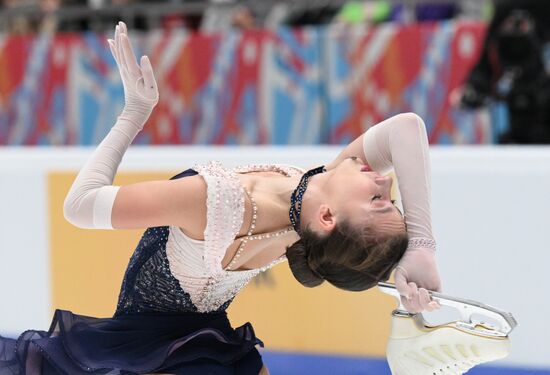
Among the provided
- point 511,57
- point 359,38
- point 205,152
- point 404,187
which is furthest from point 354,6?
point 404,187

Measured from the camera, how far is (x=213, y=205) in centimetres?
217

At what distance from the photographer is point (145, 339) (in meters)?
2.40

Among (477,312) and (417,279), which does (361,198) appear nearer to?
(417,279)

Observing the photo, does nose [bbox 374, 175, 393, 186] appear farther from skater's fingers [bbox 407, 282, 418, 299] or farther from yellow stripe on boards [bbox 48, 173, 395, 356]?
yellow stripe on boards [bbox 48, 173, 395, 356]

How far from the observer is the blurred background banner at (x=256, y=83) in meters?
5.69

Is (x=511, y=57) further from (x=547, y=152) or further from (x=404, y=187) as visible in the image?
(x=404, y=187)

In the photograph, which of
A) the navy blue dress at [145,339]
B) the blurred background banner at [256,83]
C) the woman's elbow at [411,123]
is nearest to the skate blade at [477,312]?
the woman's elbow at [411,123]

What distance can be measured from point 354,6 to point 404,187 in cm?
409

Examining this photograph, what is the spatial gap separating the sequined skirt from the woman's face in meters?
0.46

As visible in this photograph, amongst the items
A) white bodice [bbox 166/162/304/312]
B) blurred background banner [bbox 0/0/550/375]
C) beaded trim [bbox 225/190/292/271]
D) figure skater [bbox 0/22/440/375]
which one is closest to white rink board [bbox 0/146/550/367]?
blurred background banner [bbox 0/0/550/375]

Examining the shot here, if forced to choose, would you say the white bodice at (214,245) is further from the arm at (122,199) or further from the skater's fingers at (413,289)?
the skater's fingers at (413,289)

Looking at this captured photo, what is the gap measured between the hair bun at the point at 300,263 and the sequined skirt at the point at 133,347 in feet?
0.87

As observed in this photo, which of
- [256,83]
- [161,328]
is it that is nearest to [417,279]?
[161,328]

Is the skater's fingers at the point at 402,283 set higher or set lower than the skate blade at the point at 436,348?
higher
